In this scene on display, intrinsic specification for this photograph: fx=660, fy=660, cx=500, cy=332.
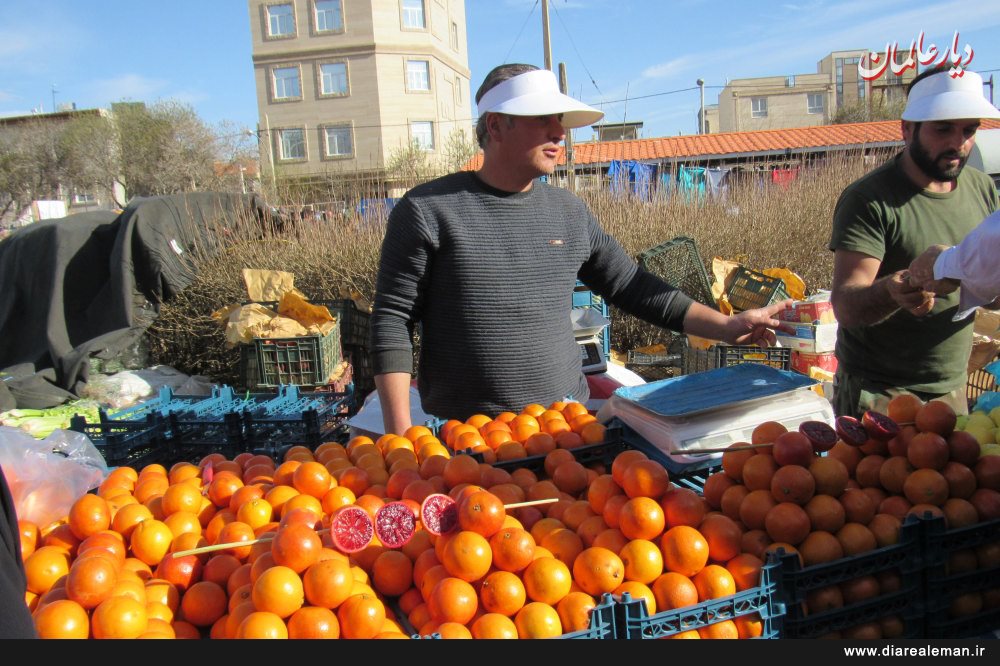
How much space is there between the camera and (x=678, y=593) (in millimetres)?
1314

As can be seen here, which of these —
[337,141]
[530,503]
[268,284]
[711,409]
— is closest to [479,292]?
[711,409]

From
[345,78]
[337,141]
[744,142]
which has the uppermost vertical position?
[345,78]

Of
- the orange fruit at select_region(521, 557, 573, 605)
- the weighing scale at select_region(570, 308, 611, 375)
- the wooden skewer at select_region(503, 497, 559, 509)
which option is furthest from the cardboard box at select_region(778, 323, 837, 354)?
the orange fruit at select_region(521, 557, 573, 605)

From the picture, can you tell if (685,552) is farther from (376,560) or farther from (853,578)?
(376,560)

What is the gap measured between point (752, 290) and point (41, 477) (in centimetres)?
611

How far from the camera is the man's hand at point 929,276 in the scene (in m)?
1.88

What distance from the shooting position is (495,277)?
2.47 metres

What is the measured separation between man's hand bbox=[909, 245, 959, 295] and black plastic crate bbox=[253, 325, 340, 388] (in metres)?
4.44

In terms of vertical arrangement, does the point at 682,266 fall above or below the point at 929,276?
below

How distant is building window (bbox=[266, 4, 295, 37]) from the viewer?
41344 millimetres

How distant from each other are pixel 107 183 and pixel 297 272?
34.2 meters

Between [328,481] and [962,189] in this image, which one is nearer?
[328,481]

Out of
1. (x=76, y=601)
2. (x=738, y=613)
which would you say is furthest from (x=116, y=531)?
(x=738, y=613)

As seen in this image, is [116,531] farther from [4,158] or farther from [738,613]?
[4,158]
